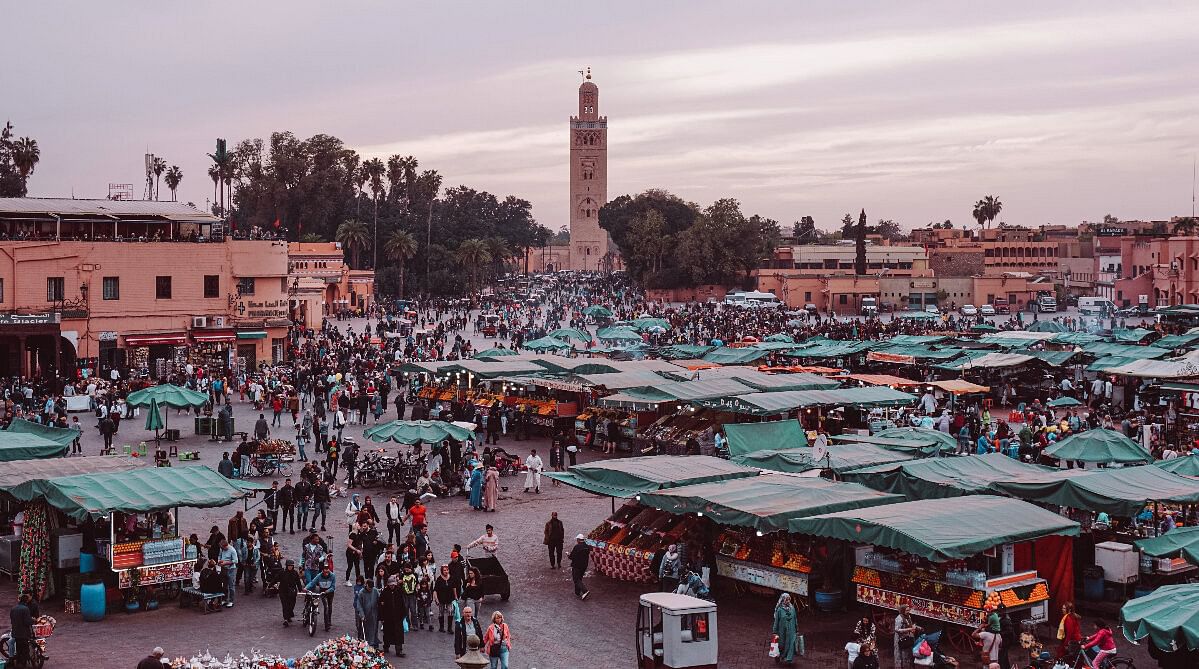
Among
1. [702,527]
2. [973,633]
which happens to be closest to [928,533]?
[973,633]

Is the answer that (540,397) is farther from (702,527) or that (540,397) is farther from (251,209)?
(251,209)

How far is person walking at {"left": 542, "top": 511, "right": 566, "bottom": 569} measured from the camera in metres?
18.7

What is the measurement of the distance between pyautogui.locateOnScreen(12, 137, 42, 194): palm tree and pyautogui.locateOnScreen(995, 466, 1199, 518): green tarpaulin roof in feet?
249

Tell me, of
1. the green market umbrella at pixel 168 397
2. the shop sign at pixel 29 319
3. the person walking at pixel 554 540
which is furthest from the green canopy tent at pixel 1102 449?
the shop sign at pixel 29 319

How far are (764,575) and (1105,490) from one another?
15.9 feet

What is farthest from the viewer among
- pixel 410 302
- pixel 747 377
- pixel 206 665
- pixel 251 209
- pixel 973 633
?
pixel 251 209

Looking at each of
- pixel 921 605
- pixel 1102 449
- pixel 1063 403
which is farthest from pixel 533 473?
pixel 1063 403

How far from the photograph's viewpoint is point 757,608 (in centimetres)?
1659

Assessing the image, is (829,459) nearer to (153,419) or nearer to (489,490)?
(489,490)

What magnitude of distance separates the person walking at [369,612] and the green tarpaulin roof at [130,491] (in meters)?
2.91

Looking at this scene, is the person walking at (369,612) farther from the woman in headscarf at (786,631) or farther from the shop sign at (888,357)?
the shop sign at (888,357)

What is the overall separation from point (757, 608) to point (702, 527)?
1.63m

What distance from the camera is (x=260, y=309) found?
4856 cm

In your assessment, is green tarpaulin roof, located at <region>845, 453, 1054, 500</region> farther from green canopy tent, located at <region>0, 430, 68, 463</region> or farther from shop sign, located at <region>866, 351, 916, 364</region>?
shop sign, located at <region>866, 351, 916, 364</region>
